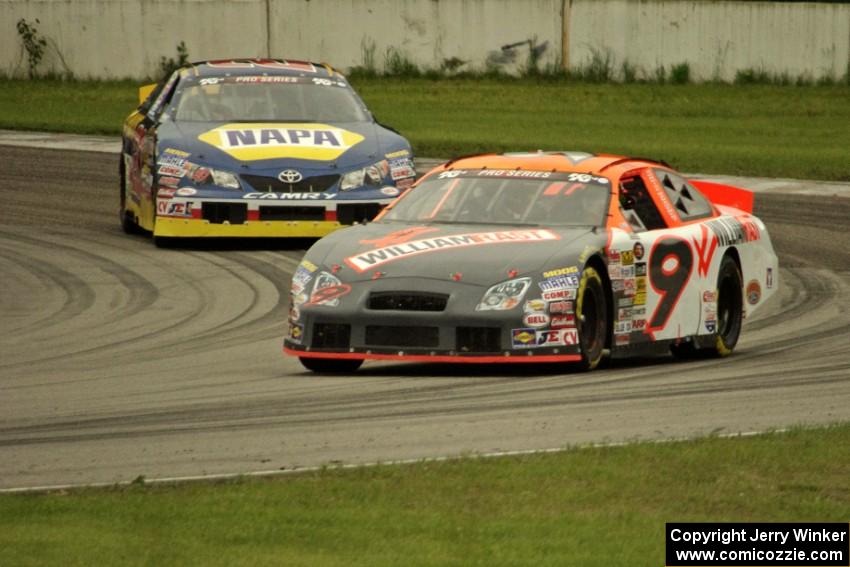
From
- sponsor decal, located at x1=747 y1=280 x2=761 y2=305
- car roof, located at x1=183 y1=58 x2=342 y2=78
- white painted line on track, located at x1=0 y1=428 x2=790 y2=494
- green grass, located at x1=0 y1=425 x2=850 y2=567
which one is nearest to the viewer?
green grass, located at x1=0 y1=425 x2=850 y2=567

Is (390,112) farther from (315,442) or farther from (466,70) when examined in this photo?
(315,442)

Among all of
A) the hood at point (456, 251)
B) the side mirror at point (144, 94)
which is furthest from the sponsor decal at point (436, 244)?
the side mirror at point (144, 94)

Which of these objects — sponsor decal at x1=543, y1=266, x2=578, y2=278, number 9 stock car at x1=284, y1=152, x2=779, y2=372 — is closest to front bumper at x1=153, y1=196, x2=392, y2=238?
number 9 stock car at x1=284, y1=152, x2=779, y2=372

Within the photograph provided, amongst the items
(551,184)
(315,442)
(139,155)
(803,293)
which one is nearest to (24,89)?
(139,155)

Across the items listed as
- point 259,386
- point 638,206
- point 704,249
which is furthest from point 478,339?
point 704,249

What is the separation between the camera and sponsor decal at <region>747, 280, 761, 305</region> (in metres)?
12.6

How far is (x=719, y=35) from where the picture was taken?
1447 inches

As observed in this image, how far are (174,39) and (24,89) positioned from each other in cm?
303

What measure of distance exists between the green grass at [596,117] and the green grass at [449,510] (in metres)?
17.3

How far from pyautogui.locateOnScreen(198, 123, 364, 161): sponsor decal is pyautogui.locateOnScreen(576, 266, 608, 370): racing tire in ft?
20.3

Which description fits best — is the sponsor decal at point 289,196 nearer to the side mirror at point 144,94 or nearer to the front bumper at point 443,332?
the side mirror at point 144,94

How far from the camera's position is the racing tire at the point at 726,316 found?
1213 centimetres

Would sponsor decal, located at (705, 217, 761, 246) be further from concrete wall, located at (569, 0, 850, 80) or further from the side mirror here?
concrete wall, located at (569, 0, 850, 80)

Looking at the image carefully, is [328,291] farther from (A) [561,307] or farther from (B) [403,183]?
(B) [403,183]
